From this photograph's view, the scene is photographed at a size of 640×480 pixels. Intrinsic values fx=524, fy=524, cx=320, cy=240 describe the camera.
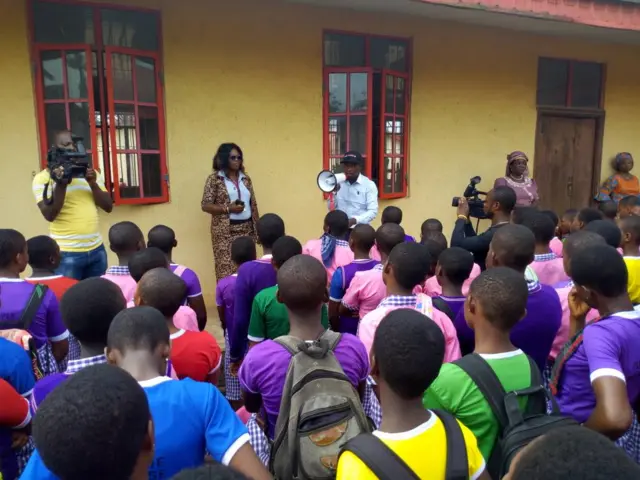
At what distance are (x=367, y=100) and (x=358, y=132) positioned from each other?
36cm

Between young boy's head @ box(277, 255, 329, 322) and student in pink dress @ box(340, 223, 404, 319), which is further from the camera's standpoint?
student in pink dress @ box(340, 223, 404, 319)

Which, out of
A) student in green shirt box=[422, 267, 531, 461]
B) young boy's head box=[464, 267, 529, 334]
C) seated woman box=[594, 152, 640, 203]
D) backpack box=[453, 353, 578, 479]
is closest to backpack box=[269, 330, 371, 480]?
student in green shirt box=[422, 267, 531, 461]

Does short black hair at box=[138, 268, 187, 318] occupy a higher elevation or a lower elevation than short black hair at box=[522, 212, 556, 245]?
lower

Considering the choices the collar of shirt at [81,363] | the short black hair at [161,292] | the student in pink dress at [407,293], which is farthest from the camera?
the student in pink dress at [407,293]

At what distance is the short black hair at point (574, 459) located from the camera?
29.8 inches

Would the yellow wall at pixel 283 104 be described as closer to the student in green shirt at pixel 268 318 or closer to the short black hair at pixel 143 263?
the short black hair at pixel 143 263

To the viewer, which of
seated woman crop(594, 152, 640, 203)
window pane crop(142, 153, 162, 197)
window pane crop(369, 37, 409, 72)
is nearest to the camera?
window pane crop(142, 153, 162, 197)

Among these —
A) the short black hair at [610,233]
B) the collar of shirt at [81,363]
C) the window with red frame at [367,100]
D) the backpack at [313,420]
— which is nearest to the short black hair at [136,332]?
the collar of shirt at [81,363]

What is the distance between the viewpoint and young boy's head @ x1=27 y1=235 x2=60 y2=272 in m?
2.71

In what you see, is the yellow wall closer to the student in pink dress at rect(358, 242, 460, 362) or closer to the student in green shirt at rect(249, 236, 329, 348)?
the student in green shirt at rect(249, 236, 329, 348)

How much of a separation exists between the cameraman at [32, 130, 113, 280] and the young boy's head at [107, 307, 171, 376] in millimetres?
2466

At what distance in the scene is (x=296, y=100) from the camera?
5461mm

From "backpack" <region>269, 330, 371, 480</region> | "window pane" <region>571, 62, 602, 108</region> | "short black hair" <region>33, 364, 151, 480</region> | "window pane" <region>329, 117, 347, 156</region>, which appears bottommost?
"backpack" <region>269, 330, 371, 480</region>

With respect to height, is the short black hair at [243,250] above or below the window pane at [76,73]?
below
